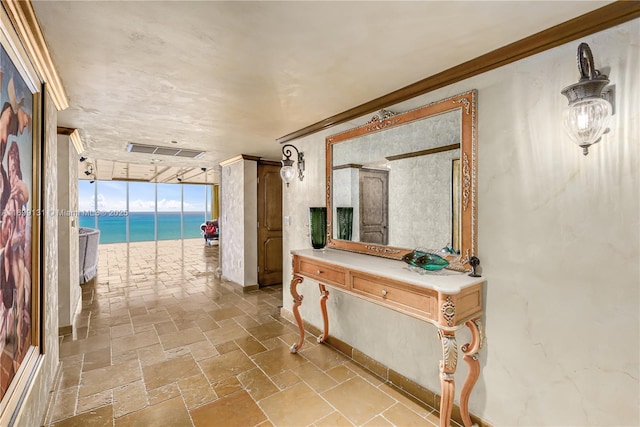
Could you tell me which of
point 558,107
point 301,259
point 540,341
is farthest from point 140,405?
point 558,107

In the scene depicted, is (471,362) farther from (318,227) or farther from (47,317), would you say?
(47,317)

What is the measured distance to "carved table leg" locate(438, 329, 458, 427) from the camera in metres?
1.58

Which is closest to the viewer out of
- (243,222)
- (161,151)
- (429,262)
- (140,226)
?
(429,262)

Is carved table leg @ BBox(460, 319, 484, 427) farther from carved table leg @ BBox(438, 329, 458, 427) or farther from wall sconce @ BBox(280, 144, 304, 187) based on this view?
wall sconce @ BBox(280, 144, 304, 187)

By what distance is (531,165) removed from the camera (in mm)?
1578

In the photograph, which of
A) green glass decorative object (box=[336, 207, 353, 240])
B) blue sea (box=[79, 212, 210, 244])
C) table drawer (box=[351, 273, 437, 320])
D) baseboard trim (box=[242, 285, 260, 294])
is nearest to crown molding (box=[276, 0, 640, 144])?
green glass decorative object (box=[336, 207, 353, 240])

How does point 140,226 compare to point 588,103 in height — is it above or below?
below

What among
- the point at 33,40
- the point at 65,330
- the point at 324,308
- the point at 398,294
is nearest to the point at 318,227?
the point at 324,308

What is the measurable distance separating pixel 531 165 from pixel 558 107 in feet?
0.99

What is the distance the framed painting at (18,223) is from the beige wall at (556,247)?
2.27 m

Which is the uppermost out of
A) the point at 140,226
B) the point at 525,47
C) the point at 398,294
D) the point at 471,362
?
the point at 525,47

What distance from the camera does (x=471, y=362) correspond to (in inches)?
68.1

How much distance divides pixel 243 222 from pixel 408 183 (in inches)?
130

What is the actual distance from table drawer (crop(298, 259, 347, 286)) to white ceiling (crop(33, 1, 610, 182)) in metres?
1.37
